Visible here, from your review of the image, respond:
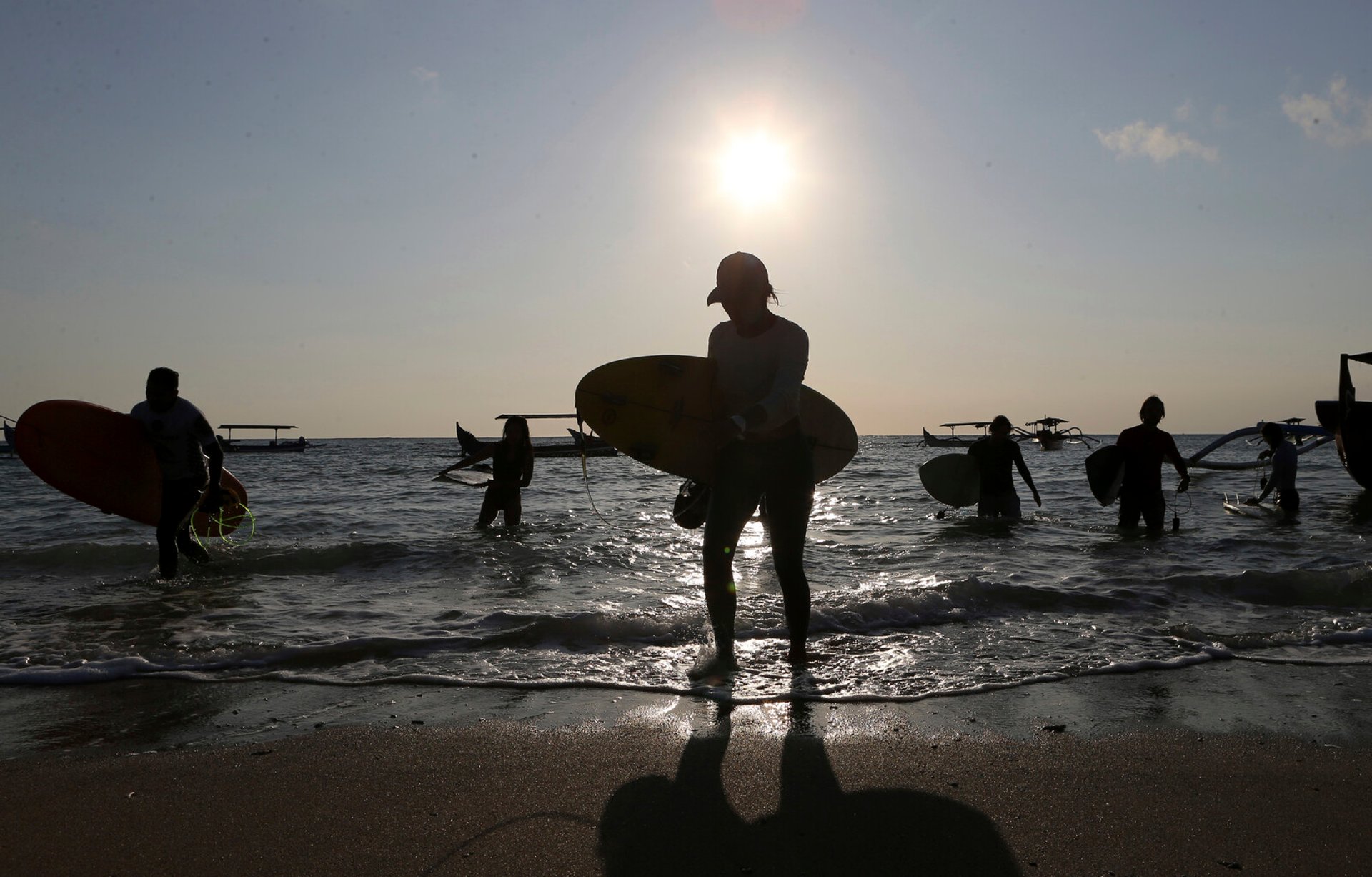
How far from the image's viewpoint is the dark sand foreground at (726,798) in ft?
6.29

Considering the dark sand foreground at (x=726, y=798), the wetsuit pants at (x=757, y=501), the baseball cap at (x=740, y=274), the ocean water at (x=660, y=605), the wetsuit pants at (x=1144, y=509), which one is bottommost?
the ocean water at (x=660, y=605)

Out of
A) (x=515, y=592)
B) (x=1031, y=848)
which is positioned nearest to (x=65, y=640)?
(x=515, y=592)

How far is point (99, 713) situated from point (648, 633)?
2.32m

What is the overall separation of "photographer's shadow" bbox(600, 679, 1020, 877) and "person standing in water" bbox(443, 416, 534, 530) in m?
7.91

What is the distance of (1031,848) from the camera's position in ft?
6.40

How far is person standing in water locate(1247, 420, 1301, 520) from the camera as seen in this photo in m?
11.2

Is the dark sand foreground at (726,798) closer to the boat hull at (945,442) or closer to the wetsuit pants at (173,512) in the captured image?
the wetsuit pants at (173,512)

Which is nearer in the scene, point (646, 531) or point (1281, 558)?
point (1281, 558)

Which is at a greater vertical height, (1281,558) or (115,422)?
(115,422)

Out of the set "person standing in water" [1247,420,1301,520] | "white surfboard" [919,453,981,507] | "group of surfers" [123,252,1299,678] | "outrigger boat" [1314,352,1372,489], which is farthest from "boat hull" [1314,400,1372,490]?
"group of surfers" [123,252,1299,678]

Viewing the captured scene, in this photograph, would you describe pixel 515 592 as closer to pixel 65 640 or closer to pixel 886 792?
pixel 65 640

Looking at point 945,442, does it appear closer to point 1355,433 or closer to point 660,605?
point 1355,433

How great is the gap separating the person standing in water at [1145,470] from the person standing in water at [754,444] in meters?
6.40

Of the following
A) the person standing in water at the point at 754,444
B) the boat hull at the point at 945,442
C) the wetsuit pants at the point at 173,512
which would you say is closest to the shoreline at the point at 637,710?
the person standing in water at the point at 754,444
